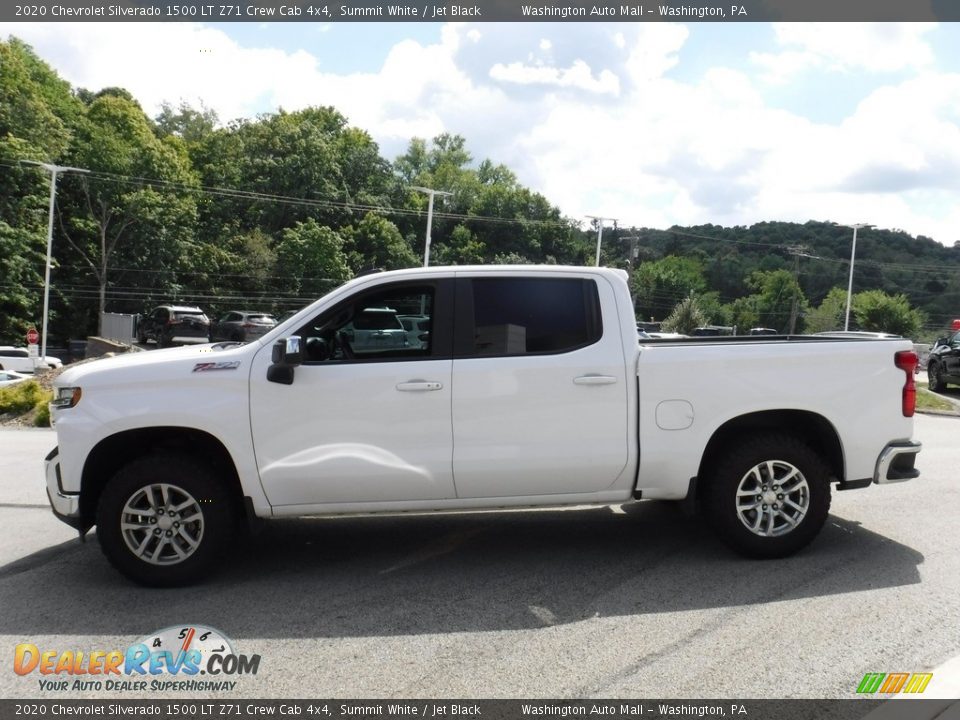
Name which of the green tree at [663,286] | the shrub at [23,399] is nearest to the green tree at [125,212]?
the green tree at [663,286]

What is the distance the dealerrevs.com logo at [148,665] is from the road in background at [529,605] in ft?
0.23

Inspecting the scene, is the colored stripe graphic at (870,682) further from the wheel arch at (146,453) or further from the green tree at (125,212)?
the green tree at (125,212)

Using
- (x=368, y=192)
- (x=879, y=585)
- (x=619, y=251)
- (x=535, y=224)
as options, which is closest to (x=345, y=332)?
(x=879, y=585)

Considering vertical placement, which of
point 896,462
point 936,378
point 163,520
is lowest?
point 163,520

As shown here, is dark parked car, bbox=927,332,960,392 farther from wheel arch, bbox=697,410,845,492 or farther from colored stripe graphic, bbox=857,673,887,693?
colored stripe graphic, bbox=857,673,887,693

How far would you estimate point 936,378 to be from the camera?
25.6m

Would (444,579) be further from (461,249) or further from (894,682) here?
(461,249)

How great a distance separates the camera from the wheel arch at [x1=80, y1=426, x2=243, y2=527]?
5586mm

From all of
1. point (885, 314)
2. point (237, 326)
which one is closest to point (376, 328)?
point (237, 326)

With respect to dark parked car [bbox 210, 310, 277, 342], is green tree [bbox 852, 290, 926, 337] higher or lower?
higher

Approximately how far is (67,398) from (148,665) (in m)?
1.90

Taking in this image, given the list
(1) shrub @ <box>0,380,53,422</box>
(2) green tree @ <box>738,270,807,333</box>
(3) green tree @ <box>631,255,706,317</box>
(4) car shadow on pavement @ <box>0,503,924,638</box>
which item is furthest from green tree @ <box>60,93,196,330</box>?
(4) car shadow on pavement @ <box>0,503,924,638</box>

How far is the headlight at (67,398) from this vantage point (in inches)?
217

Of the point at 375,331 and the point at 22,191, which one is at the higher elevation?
the point at 22,191
